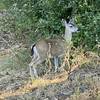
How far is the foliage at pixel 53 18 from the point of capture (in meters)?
11.5

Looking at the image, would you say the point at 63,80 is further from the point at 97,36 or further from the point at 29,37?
the point at 29,37

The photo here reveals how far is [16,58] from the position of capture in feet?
38.8

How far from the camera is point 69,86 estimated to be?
9102mm

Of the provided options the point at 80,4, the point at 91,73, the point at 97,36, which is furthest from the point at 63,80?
the point at 80,4

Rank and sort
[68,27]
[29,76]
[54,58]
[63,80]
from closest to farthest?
[63,80]
[29,76]
[54,58]
[68,27]

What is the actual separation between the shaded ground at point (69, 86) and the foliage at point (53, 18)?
1385 mm

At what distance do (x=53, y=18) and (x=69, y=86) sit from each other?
3.64 metres

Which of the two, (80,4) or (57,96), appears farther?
(80,4)

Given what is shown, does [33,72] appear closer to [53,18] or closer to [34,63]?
[34,63]

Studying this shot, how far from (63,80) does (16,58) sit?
254 cm

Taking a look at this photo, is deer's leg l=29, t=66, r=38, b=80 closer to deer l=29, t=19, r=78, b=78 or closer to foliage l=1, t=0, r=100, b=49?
deer l=29, t=19, r=78, b=78

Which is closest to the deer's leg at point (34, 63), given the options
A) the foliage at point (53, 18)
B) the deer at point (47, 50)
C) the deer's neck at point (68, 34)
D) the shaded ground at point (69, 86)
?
the deer at point (47, 50)

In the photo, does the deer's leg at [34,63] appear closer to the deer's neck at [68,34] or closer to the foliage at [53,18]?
the deer's neck at [68,34]

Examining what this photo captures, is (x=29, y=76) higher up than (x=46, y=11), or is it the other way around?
(x=46, y=11)
